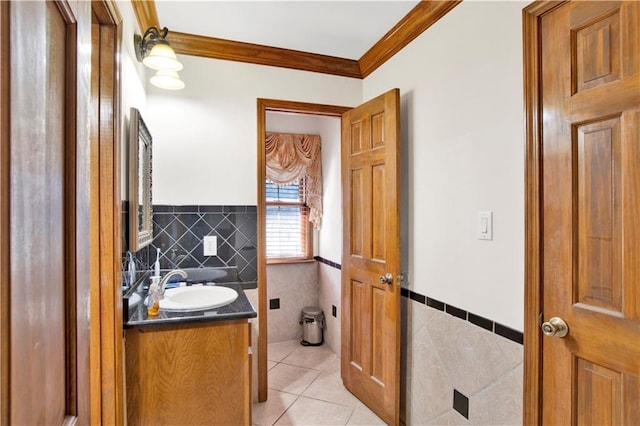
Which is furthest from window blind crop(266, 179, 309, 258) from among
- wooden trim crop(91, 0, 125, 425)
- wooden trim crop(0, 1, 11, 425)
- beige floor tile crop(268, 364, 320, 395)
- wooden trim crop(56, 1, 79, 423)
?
wooden trim crop(0, 1, 11, 425)

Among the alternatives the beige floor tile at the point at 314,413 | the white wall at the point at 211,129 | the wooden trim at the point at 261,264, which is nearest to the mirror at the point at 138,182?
the white wall at the point at 211,129

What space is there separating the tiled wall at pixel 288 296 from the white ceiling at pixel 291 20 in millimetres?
2104

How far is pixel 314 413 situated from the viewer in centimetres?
237

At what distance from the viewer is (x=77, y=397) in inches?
24.6

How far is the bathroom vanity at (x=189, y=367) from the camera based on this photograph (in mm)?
1595

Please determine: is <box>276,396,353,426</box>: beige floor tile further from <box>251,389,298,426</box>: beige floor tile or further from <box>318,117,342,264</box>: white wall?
<box>318,117,342,264</box>: white wall

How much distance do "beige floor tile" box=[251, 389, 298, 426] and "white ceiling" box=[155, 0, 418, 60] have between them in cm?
247

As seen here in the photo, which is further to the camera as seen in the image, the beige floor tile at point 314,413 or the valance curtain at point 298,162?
the valance curtain at point 298,162

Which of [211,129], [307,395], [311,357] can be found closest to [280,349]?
[311,357]

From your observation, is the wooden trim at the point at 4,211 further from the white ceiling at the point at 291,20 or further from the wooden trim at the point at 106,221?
the white ceiling at the point at 291,20

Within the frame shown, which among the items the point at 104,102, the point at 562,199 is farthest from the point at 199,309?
the point at 562,199

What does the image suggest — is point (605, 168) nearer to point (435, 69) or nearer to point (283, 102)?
point (435, 69)

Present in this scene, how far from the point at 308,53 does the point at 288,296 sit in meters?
2.28

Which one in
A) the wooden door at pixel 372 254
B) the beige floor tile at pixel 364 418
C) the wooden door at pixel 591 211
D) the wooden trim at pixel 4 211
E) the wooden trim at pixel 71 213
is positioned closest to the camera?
the wooden trim at pixel 4 211
